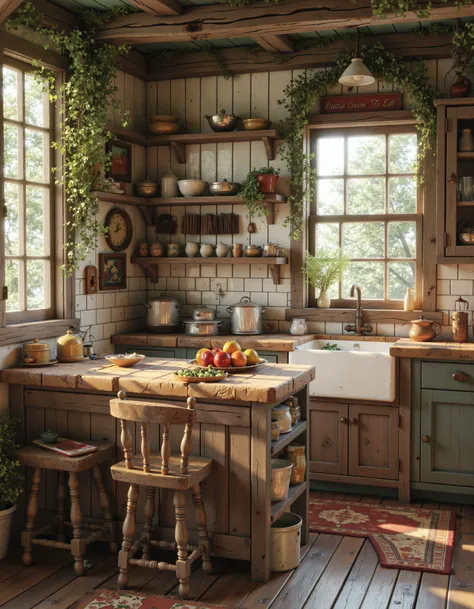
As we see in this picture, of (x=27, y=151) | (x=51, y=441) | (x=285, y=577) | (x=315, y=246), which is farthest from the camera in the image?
(x=315, y=246)

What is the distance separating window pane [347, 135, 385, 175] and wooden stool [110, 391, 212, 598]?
122 inches

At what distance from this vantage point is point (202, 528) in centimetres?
404

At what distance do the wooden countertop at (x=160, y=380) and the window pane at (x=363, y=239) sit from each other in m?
1.94

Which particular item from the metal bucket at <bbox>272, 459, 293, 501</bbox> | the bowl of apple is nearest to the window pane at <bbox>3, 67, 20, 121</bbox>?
the bowl of apple

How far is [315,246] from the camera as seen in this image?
6344 mm

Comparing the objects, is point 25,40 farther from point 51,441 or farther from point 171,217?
point 51,441

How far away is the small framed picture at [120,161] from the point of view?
19.7ft

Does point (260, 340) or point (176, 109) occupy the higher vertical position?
point (176, 109)

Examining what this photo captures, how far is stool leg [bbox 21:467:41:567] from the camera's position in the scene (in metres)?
4.22

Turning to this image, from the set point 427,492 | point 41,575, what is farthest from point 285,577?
point 427,492

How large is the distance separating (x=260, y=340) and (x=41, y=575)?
2363 millimetres

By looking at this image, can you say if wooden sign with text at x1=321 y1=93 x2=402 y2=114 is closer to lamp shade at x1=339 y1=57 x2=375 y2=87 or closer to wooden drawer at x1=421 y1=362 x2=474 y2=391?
lamp shade at x1=339 y1=57 x2=375 y2=87

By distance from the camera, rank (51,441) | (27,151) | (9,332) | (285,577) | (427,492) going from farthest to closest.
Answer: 1. (427,492)
2. (27,151)
3. (9,332)
4. (51,441)
5. (285,577)

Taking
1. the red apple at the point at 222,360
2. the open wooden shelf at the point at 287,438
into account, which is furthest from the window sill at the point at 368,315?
the red apple at the point at 222,360
